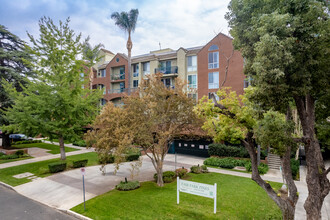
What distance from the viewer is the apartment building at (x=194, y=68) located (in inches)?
984

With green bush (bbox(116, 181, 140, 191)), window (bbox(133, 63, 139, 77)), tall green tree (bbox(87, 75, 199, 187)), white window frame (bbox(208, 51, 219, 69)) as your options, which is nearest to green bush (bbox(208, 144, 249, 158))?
tall green tree (bbox(87, 75, 199, 187))

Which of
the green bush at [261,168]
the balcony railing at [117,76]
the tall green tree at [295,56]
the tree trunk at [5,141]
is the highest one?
the balcony railing at [117,76]

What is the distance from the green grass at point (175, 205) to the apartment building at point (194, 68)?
11.6m

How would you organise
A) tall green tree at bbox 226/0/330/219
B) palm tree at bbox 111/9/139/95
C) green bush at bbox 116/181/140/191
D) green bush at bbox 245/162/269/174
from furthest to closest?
palm tree at bbox 111/9/139/95
green bush at bbox 245/162/269/174
green bush at bbox 116/181/140/191
tall green tree at bbox 226/0/330/219

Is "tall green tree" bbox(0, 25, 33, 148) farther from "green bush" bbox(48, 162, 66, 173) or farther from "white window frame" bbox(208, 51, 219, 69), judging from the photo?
"white window frame" bbox(208, 51, 219, 69)

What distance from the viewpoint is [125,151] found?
11773 millimetres

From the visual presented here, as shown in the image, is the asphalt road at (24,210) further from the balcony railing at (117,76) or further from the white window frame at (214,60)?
the balcony railing at (117,76)

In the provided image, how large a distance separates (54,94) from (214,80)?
18734 mm

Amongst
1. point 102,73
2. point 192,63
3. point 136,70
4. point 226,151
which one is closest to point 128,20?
point 136,70

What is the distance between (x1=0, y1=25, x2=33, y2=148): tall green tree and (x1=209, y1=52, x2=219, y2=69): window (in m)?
23.3

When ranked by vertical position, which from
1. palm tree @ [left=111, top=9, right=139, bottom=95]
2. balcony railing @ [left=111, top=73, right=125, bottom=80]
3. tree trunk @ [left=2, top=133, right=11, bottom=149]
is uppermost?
palm tree @ [left=111, top=9, right=139, bottom=95]

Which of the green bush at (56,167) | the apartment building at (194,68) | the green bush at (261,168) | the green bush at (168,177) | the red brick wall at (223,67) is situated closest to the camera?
the green bush at (168,177)

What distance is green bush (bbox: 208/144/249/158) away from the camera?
2104 cm

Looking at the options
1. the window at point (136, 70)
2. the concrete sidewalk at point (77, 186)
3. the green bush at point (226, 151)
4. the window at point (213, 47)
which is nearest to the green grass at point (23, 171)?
the concrete sidewalk at point (77, 186)
